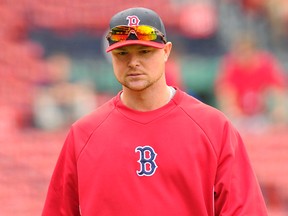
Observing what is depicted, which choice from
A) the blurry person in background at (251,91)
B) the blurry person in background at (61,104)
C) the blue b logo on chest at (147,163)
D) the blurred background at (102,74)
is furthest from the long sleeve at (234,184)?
the blurry person in background at (251,91)

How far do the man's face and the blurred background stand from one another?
230 inches

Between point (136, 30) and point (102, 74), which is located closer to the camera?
point (136, 30)

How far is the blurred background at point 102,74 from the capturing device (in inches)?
385

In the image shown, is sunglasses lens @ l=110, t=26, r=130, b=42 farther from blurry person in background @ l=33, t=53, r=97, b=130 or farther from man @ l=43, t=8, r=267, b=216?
blurry person in background @ l=33, t=53, r=97, b=130

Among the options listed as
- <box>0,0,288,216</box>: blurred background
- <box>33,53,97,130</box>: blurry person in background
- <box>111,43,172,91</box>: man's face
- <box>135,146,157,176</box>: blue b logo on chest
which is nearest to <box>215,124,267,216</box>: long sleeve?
<box>135,146,157,176</box>: blue b logo on chest

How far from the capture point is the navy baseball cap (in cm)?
362

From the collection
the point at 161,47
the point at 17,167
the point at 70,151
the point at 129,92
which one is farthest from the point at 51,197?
the point at 17,167

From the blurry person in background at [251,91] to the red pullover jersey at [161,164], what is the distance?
6.57 m

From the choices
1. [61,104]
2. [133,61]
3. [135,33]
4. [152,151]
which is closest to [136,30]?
[135,33]

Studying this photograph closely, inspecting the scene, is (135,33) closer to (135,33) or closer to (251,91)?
(135,33)

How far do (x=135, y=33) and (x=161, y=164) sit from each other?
53 cm

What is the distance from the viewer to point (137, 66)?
3623 millimetres

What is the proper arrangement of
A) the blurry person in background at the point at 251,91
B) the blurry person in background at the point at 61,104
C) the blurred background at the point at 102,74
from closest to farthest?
the blurred background at the point at 102,74 → the blurry person in background at the point at 61,104 → the blurry person in background at the point at 251,91

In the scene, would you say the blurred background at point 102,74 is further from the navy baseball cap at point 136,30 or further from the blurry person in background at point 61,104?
the navy baseball cap at point 136,30
